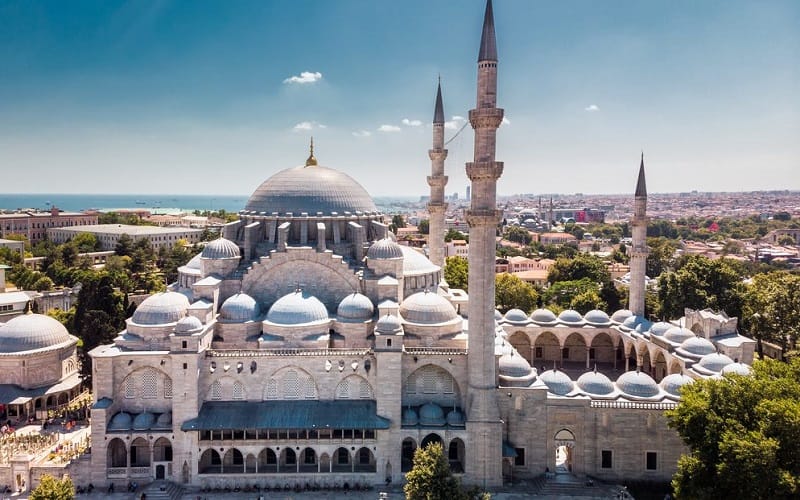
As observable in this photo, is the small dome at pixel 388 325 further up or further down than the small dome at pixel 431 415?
further up

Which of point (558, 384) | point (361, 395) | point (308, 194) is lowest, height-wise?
point (361, 395)

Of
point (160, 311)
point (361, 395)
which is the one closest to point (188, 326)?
point (160, 311)

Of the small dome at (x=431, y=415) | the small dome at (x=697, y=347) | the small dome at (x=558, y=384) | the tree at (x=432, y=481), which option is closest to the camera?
the tree at (x=432, y=481)

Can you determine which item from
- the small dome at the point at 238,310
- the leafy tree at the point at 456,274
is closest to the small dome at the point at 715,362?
the small dome at the point at 238,310

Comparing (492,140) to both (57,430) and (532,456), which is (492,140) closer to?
(532,456)

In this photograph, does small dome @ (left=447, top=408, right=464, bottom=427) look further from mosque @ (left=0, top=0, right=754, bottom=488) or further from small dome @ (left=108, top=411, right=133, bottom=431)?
small dome @ (left=108, top=411, right=133, bottom=431)

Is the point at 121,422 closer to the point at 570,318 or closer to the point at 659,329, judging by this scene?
the point at 570,318

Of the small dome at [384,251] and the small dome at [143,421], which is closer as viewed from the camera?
the small dome at [143,421]

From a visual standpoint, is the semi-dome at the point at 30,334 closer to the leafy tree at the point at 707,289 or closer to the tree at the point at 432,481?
the tree at the point at 432,481
